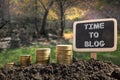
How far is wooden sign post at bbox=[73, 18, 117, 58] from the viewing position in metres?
5.43

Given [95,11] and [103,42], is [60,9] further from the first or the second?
[103,42]

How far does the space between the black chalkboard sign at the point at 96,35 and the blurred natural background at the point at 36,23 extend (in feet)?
32.9

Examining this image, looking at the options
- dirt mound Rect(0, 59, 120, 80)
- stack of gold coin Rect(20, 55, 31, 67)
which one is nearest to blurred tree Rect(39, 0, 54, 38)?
stack of gold coin Rect(20, 55, 31, 67)

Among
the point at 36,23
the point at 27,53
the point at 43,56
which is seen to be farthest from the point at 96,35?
the point at 36,23

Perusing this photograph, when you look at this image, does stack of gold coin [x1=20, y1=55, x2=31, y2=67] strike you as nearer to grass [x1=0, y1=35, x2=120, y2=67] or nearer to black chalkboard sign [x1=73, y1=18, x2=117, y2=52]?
black chalkboard sign [x1=73, y1=18, x2=117, y2=52]

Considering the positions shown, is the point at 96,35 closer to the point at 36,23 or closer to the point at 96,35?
the point at 96,35

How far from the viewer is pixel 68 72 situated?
4715 millimetres

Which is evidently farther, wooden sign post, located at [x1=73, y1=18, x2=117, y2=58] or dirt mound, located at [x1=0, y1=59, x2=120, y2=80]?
wooden sign post, located at [x1=73, y1=18, x2=117, y2=58]

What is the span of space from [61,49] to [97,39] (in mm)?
564

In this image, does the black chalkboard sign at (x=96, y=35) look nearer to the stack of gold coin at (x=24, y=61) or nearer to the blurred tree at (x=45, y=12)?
the stack of gold coin at (x=24, y=61)

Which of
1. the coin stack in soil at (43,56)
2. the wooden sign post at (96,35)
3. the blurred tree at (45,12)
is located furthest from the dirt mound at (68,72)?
the blurred tree at (45,12)

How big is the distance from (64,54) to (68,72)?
0.83 meters

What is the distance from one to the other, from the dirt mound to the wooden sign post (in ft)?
1.59

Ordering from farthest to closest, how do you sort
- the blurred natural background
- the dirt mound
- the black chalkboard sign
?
the blurred natural background, the black chalkboard sign, the dirt mound
